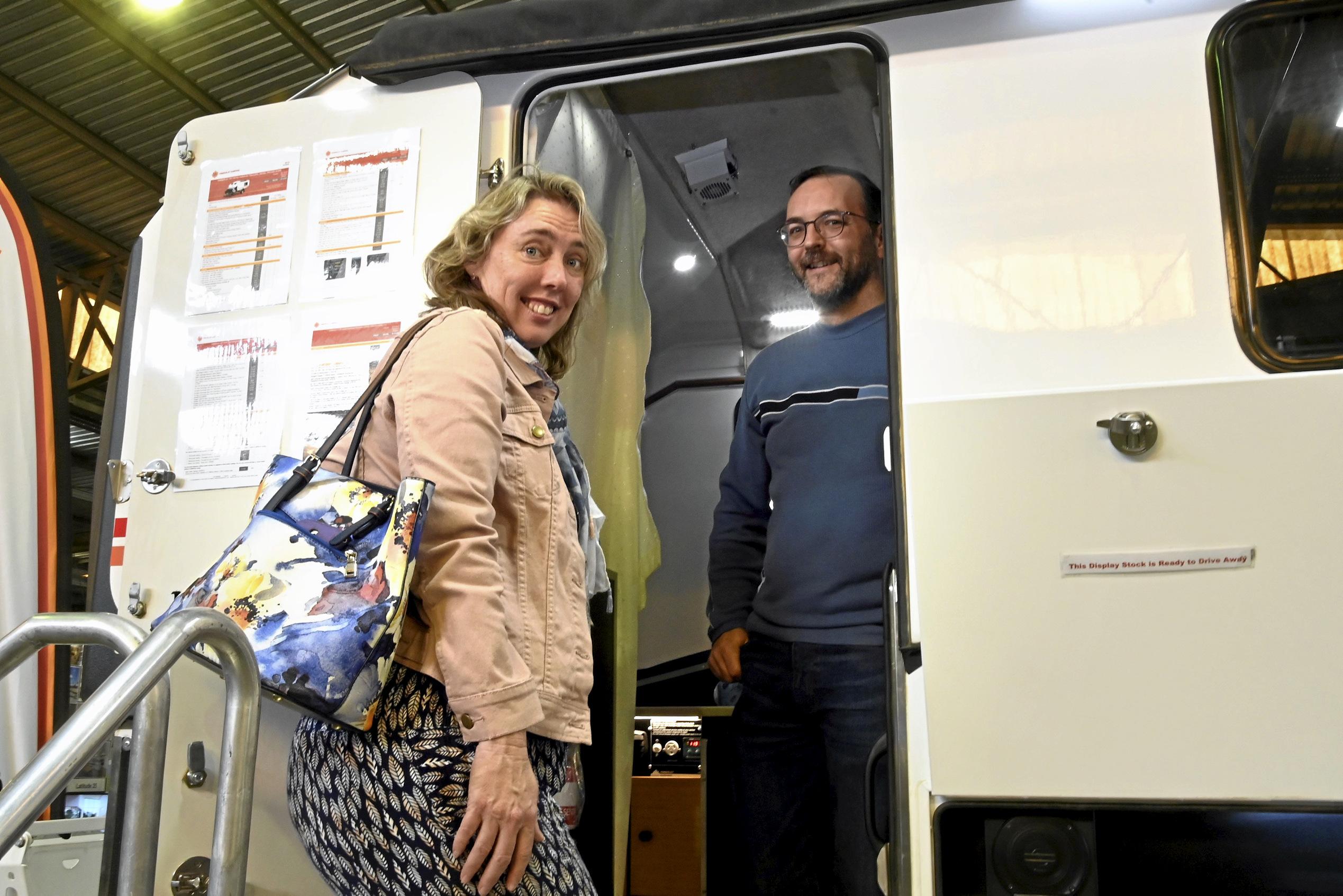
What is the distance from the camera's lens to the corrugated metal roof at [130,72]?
5457mm

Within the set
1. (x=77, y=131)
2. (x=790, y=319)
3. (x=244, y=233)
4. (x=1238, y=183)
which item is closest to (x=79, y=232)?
(x=77, y=131)

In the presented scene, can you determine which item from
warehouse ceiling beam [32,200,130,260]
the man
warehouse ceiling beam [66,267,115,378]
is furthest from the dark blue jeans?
warehouse ceiling beam [66,267,115,378]

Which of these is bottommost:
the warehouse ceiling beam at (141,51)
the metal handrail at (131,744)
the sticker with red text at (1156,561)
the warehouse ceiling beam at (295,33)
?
the metal handrail at (131,744)

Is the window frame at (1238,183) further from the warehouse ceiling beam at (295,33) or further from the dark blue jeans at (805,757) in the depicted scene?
the warehouse ceiling beam at (295,33)

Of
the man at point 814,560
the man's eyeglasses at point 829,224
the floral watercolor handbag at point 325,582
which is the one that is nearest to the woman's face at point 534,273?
the floral watercolor handbag at point 325,582

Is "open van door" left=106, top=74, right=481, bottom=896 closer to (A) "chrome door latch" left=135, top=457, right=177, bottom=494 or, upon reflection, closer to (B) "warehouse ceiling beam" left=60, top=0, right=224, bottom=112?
(A) "chrome door latch" left=135, top=457, right=177, bottom=494

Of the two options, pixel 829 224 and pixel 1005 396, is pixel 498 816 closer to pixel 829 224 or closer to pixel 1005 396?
pixel 1005 396

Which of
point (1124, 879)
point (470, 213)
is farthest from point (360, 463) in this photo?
point (1124, 879)

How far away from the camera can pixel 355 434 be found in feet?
4.96

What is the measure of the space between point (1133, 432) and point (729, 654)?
170 cm

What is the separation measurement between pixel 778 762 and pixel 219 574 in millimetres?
1840

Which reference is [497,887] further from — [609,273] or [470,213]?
[609,273]

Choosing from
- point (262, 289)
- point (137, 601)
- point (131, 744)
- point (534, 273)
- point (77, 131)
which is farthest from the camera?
point (77, 131)

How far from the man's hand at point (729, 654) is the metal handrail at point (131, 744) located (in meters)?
1.95
